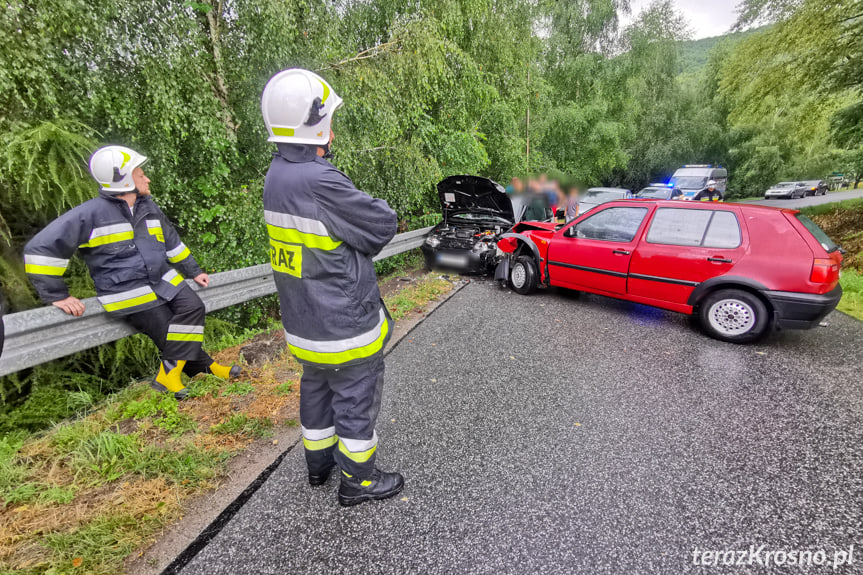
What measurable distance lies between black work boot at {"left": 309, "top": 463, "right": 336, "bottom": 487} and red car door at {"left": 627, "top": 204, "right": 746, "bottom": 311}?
13.8ft

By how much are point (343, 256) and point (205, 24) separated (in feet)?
16.5

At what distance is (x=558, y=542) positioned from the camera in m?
1.90

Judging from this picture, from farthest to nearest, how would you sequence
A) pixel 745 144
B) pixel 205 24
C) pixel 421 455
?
1. pixel 745 144
2. pixel 205 24
3. pixel 421 455

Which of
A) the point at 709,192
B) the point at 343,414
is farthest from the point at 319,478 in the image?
the point at 709,192

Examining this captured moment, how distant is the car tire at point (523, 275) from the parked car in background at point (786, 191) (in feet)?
99.3

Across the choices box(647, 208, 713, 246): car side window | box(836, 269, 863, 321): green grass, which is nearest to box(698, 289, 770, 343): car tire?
box(647, 208, 713, 246): car side window

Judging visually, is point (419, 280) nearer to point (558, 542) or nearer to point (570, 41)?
point (558, 542)

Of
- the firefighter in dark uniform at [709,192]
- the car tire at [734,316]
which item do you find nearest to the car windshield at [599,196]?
the firefighter in dark uniform at [709,192]

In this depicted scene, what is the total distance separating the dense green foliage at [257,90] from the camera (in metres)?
3.66

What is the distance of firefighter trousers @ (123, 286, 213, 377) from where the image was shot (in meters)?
3.02

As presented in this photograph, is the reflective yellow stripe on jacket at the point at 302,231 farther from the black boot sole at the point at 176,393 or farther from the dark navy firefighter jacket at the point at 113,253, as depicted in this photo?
the black boot sole at the point at 176,393

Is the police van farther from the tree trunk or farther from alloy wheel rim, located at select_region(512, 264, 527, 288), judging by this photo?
the tree trunk

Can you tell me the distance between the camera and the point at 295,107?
1811 mm

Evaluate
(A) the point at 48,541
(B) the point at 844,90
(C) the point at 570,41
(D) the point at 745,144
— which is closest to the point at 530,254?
(A) the point at 48,541
